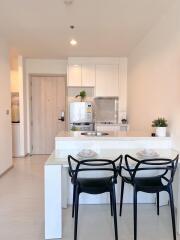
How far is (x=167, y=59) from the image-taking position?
3061 millimetres

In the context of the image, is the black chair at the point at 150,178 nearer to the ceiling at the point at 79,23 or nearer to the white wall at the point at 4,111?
the ceiling at the point at 79,23

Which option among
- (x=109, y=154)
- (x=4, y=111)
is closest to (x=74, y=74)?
(x=4, y=111)

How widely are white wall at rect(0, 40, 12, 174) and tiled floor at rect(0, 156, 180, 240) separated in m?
0.94

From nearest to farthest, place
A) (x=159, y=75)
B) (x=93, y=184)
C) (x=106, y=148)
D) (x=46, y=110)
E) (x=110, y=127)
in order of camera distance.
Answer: (x=93, y=184) → (x=106, y=148) → (x=159, y=75) → (x=110, y=127) → (x=46, y=110)

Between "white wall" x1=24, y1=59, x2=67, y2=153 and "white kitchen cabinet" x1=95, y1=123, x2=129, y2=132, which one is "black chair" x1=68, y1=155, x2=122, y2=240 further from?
"white wall" x1=24, y1=59, x2=67, y2=153

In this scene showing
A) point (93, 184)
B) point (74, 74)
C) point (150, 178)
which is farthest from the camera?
point (74, 74)

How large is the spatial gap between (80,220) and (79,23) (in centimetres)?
284

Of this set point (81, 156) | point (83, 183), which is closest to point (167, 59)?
point (81, 156)

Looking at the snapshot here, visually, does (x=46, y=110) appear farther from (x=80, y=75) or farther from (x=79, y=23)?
(x=79, y=23)

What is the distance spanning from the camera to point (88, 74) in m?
5.70

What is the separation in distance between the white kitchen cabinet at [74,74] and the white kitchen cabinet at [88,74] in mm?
104

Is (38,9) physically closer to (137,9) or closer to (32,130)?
(137,9)

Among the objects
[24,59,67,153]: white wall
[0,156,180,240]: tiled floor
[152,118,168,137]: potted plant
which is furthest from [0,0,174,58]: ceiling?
[0,156,180,240]: tiled floor

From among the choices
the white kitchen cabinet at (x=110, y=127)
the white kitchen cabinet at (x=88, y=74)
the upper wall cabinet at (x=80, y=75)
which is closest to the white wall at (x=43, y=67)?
the upper wall cabinet at (x=80, y=75)
